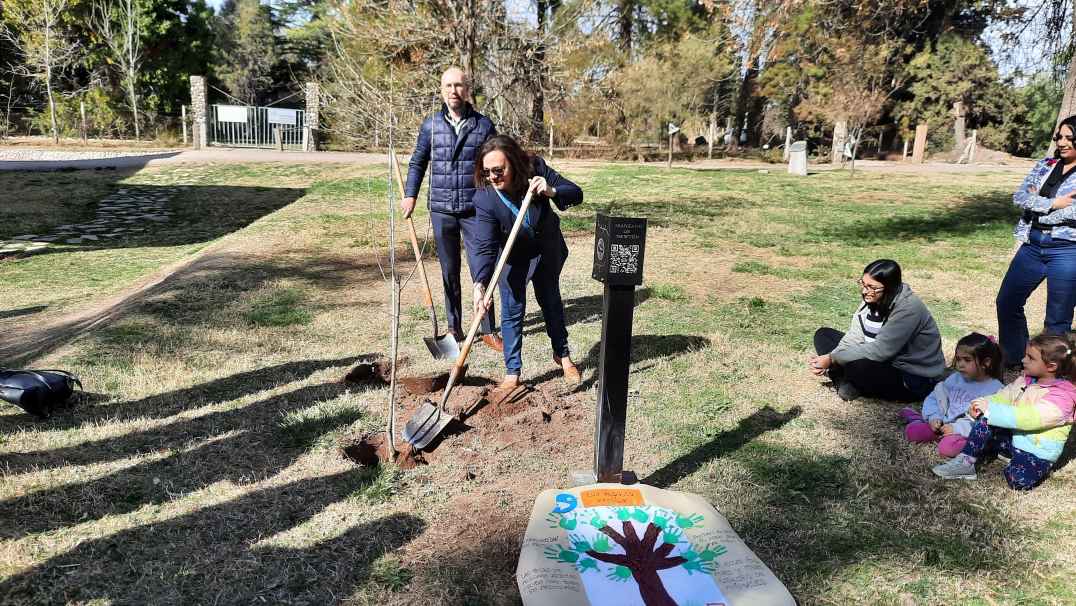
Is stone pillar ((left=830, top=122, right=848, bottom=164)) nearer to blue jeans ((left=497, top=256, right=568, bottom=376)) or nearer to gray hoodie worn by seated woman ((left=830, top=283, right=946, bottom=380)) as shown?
gray hoodie worn by seated woman ((left=830, top=283, right=946, bottom=380))

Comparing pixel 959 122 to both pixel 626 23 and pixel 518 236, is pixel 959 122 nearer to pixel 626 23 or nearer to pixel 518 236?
pixel 626 23

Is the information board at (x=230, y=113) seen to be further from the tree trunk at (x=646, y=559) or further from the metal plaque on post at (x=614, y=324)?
the tree trunk at (x=646, y=559)

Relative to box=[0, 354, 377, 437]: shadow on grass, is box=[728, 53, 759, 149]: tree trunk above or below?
above

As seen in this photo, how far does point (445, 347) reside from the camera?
512cm

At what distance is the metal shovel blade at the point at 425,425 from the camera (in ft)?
12.1

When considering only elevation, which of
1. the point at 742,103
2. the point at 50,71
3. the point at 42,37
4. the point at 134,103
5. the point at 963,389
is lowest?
the point at 963,389

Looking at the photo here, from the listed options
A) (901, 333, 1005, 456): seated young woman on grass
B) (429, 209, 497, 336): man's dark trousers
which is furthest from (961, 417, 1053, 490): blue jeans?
(429, 209, 497, 336): man's dark trousers

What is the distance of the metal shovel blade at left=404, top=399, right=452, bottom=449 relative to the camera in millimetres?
3703

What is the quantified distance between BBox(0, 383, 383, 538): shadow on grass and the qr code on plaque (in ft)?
6.33

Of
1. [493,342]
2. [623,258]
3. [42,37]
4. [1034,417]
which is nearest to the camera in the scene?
[623,258]

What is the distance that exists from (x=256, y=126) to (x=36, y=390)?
85.3 ft

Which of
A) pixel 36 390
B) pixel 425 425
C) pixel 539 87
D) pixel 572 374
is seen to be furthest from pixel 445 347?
pixel 539 87

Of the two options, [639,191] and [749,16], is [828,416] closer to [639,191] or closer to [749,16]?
[749,16]

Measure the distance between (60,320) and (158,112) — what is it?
28840 millimetres
